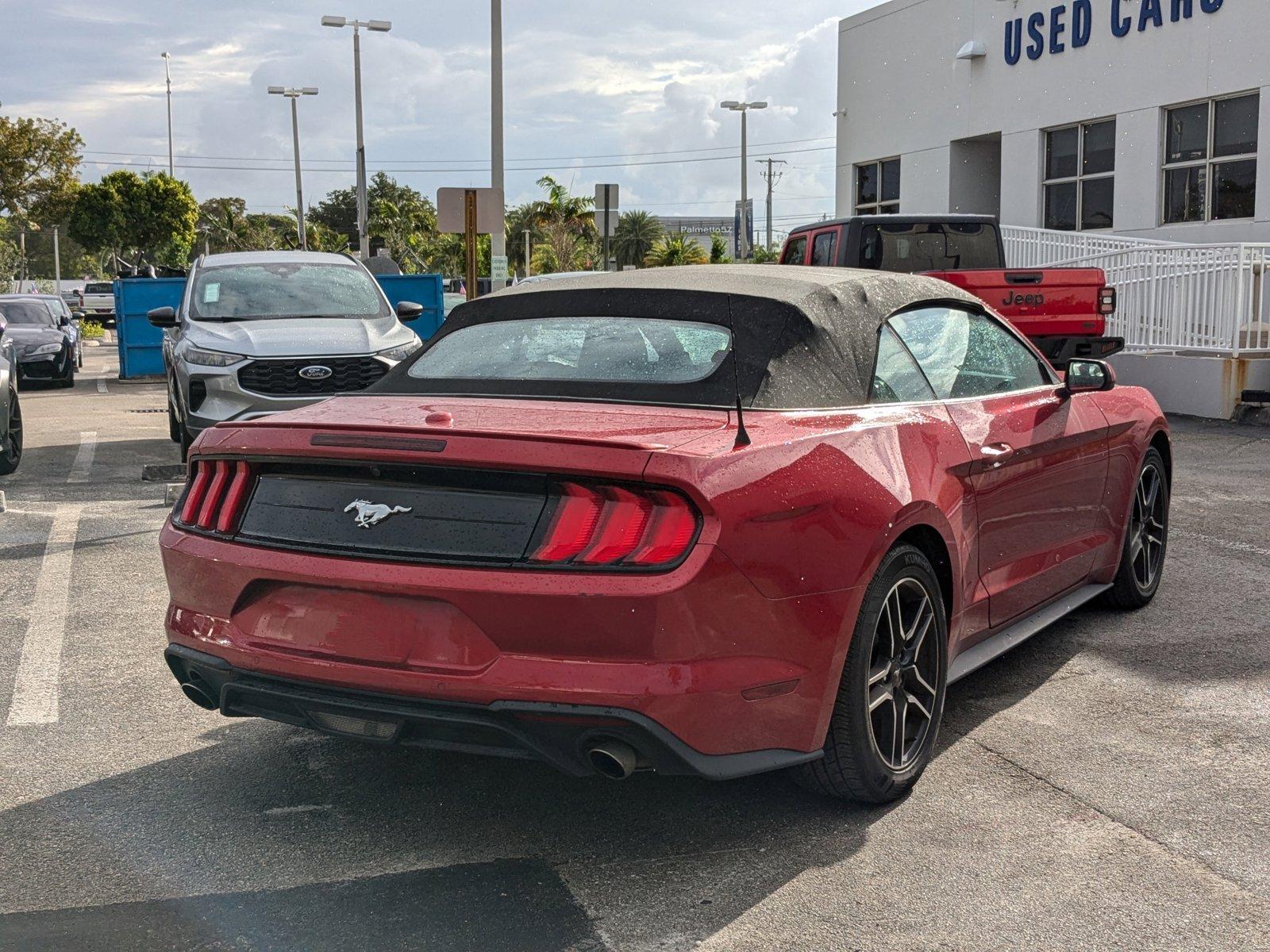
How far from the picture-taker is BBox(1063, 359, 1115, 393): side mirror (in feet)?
17.9

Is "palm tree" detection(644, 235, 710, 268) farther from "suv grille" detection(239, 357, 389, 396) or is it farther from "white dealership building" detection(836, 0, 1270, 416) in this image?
"suv grille" detection(239, 357, 389, 396)

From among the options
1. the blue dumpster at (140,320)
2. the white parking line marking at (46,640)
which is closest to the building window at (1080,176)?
the blue dumpster at (140,320)

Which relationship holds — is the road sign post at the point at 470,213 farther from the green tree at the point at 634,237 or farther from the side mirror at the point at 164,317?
the green tree at the point at 634,237

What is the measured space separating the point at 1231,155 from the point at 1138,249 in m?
3.32

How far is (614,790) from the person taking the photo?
4.15 m

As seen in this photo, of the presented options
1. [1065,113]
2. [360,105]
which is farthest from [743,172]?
[1065,113]

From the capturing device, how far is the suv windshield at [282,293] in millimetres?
11805

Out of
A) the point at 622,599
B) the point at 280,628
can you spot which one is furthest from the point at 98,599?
the point at 622,599

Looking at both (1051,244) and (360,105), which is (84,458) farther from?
(360,105)

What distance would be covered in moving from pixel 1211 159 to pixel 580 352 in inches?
678

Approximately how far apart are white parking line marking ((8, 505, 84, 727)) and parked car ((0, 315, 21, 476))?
207cm

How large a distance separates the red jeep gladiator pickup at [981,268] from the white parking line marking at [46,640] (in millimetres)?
7302

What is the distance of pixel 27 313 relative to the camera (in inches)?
894

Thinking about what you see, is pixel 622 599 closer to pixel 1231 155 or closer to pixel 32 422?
pixel 32 422
